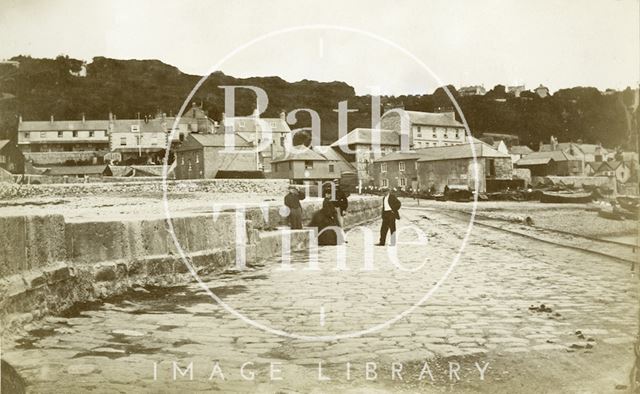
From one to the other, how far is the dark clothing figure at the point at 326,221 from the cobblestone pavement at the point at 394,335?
15.5ft

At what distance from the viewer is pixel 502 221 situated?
422cm

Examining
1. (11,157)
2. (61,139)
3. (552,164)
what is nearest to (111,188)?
(61,139)

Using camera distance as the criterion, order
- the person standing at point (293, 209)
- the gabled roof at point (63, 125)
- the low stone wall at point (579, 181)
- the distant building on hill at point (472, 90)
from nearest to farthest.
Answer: the gabled roof at point (63, 125) < the low stone wall at point (579, 181) < the distant building on hill at point (472, 90) < the person standing at point (293, 209)

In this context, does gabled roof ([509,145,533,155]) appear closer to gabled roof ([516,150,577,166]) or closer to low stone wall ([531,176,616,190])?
gabled roof ([516,150,577,166])

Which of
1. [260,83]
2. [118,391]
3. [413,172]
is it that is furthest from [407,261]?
[118,391]

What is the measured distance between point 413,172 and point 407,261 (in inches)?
77.4

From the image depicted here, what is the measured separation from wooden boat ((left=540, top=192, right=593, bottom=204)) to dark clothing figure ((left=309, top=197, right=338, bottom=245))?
5317 mm

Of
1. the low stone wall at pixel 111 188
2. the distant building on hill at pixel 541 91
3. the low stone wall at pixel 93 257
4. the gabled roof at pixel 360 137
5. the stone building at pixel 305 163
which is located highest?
the distant building on hill at pixel 541 91

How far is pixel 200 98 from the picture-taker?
387cm

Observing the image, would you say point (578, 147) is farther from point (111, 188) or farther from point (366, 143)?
point (111, 188)

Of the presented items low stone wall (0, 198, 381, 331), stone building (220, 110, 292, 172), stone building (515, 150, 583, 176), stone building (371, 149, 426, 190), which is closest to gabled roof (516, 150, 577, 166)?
stone building (515, 150, 583, 176)

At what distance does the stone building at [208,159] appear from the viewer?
468 cm

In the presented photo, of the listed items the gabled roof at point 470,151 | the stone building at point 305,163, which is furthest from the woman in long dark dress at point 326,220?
the gabled roof at point 470,151

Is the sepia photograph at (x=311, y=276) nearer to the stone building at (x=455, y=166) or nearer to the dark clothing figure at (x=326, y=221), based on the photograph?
the stone building at (x=455, y=166)
